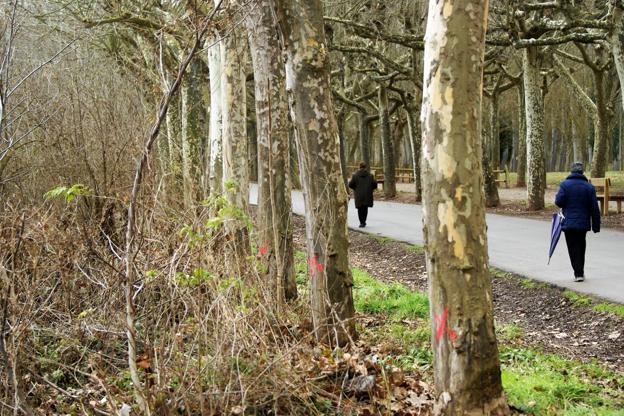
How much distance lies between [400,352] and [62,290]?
12.0 ft

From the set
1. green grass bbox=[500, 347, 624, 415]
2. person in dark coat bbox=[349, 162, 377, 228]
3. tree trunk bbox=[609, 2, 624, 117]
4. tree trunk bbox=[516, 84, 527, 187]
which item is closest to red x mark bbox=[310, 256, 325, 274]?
green grass bbox=[500, 347, 624, 415]

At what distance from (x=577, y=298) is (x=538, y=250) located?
14.1ft

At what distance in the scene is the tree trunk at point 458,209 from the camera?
456 centimetres

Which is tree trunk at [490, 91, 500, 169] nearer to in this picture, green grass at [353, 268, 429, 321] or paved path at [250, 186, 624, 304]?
paved path at [250, 186, 624, 304]

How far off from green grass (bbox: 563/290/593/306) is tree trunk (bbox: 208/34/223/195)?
5.37 metres

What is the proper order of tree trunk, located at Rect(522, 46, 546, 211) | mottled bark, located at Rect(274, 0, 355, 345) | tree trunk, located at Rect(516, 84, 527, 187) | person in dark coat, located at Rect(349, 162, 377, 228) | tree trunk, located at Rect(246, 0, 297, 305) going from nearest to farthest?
mottled bark, located at Rect(274, 0, 355, 345) → tree trunk, located at Rect(246, 0, 297, 305) → person in dark coat, located at Rect(349, 162, 377, 228) → tree trunk, located at Rect(522, 46, 546, 211) → tree trunk, located at Rect(516, 84, 527, 187)

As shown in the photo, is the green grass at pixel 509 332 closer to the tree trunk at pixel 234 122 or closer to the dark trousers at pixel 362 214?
the tree trunk at pixel 234 122

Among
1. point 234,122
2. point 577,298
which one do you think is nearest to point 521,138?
point 577,298

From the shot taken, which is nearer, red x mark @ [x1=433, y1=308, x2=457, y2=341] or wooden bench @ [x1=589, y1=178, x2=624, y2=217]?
red x mark @ [x1=433, y1=308, x2=457, y2=341]

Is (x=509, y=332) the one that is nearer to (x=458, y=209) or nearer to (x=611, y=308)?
(x=611, y=308)

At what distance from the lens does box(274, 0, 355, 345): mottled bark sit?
6348 millimetres

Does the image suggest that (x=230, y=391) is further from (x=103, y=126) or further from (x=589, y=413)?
(x=103, y=126)

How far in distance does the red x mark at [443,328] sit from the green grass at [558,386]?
4.28 feet

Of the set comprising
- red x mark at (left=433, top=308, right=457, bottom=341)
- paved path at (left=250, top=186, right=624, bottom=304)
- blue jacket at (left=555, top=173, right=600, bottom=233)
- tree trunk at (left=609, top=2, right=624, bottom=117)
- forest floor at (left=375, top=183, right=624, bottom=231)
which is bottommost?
paved path at (left=250, top=186, right=624, bottom=304)
